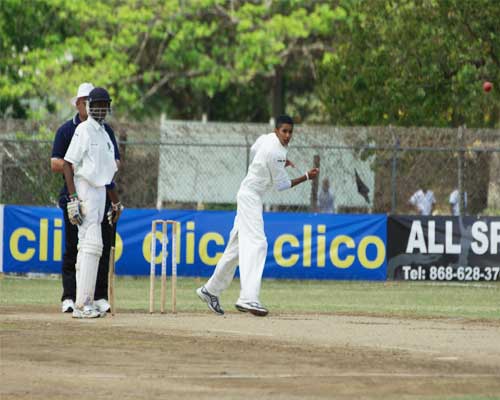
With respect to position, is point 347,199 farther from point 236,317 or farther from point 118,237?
point 236,317

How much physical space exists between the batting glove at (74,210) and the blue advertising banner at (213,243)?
29.7ft

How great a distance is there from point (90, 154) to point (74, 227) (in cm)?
123

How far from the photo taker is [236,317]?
50.1ft

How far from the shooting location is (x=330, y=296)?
20.8m

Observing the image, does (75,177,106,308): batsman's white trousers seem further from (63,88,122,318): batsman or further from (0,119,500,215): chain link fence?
(0,119,500,215): chain link fence

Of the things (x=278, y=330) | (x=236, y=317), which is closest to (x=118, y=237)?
(x=236, y=317)

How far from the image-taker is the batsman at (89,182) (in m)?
14.2

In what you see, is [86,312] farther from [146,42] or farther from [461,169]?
[146,42]

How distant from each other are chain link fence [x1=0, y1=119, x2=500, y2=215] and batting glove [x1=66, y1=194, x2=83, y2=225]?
35.9ft

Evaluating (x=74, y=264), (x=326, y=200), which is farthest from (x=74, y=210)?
(x=326, y=200)

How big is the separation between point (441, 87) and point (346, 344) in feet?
60.7

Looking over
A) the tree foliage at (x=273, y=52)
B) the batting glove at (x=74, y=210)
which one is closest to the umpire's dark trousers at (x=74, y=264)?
the batting glove at (x=74, y=210)

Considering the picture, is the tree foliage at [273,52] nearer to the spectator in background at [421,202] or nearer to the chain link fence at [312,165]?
the chain link fence at [312,165]

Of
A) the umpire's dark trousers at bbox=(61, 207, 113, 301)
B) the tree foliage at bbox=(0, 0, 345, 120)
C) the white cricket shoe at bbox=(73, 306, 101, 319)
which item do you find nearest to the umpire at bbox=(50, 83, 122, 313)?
the umpire's dark trousers at bbox=(61, 207, 113, 301)
